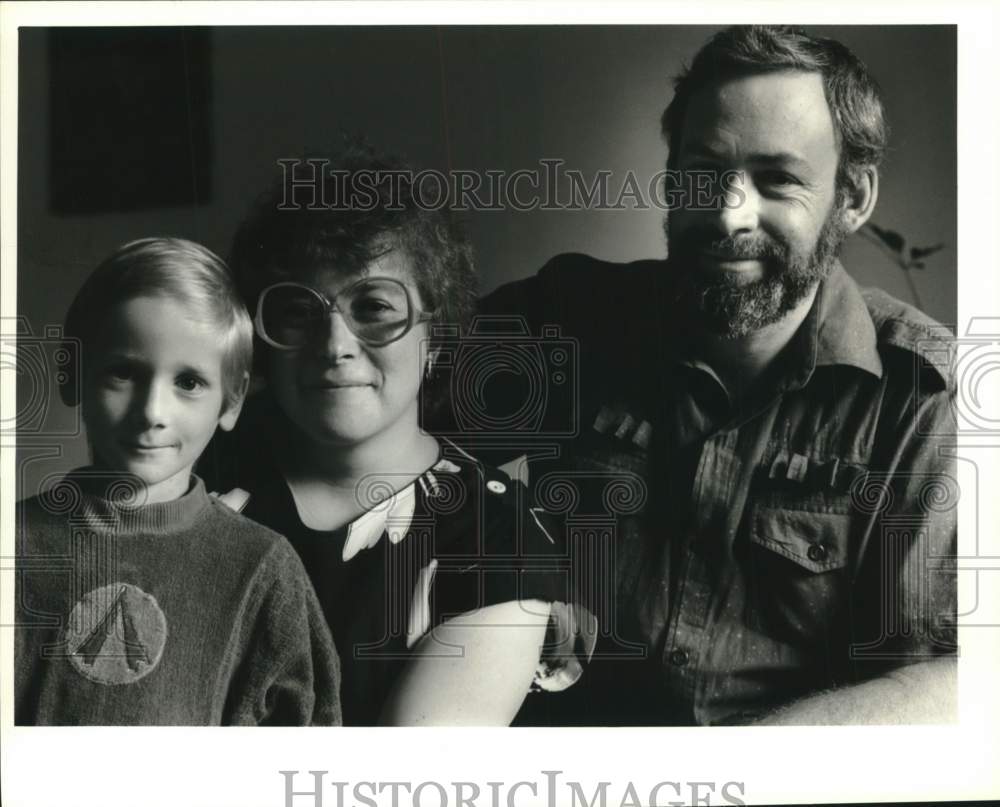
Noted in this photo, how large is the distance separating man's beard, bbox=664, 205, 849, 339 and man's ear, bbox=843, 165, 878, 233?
3 centimetres

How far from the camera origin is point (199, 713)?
2.42 metres

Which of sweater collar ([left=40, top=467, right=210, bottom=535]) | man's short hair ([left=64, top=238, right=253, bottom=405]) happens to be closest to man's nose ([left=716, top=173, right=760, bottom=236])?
man's short hair ([left=64, top=238, right=253, bottom=405])

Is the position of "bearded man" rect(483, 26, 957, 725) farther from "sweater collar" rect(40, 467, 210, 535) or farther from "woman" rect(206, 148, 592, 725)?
"sweater collar" rect(40, 467, 210, 535)

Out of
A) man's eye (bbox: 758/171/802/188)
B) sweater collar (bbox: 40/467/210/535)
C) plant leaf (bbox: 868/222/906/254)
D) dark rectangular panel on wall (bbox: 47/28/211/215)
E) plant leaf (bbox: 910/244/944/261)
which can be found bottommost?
sweater collar (bbox: 40/467/210/535)

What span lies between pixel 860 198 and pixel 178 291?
5.29 ft

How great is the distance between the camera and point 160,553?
2416mm

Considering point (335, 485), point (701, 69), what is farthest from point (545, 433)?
point (701, 69)

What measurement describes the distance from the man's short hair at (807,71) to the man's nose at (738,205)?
15cm

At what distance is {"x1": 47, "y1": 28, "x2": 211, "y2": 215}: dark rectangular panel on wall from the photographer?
2424mm

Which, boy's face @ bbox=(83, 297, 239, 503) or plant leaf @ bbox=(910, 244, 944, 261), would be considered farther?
plant leaf @ bbox=(910, 244, 944, 261)

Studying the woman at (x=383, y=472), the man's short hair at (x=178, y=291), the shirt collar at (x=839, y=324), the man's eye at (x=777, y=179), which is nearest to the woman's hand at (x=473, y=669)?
the woman at (x=383, y=472)

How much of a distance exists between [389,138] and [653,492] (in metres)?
1.03

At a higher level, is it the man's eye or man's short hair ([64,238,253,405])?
the man's eye

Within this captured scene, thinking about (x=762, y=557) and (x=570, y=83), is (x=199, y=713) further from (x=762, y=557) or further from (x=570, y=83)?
(x=570, y=83)
